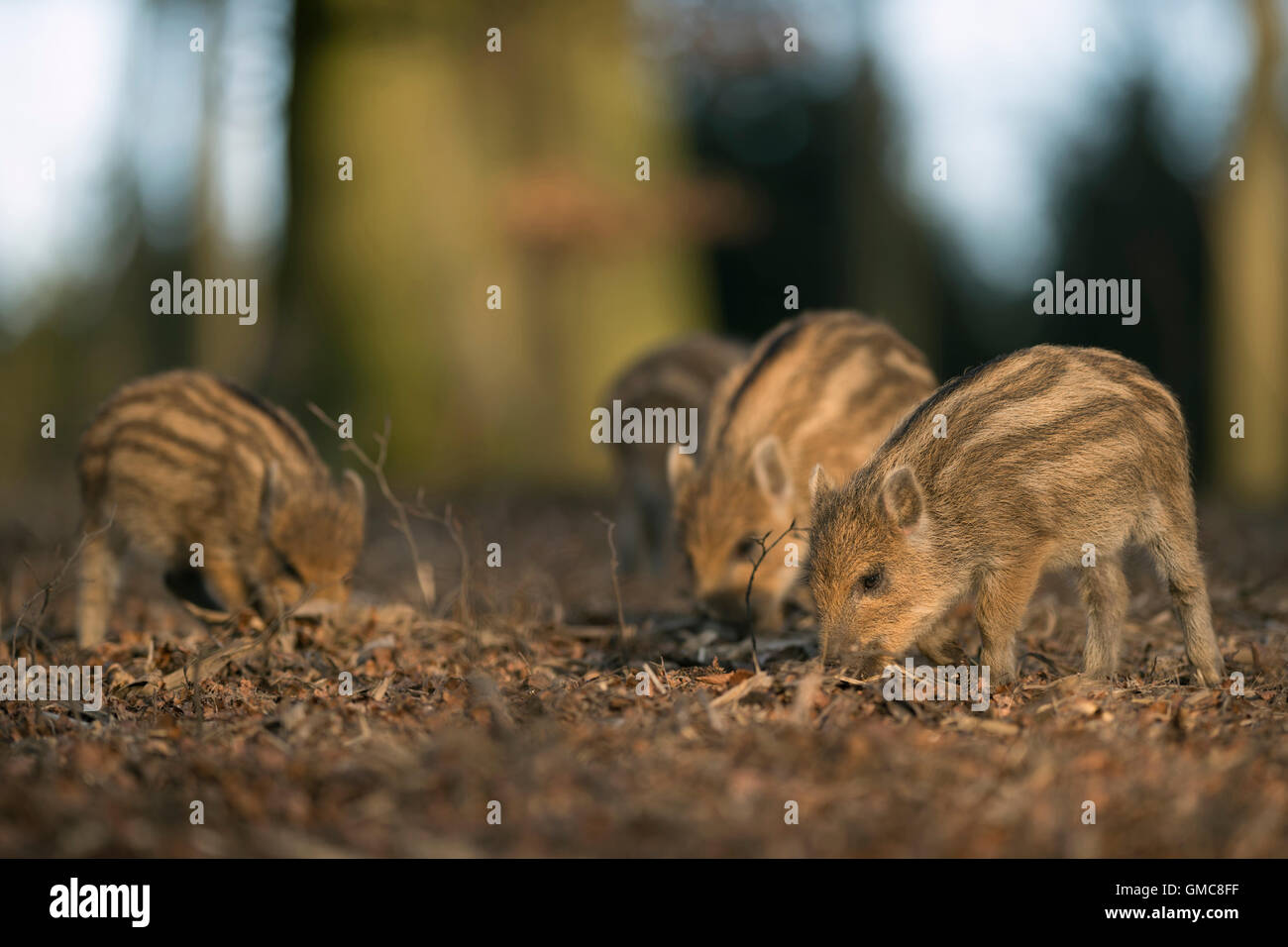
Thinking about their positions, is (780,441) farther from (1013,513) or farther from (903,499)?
(1013,513)

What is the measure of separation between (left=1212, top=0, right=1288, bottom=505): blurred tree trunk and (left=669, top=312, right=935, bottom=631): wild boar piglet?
747cm

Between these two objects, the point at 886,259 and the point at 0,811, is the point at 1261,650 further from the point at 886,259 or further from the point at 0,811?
the point at 886,259

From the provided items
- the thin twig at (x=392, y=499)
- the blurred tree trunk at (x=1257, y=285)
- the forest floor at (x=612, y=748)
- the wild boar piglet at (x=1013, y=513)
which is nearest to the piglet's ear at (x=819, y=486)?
the wild boar piglet at (x=1013, y=513)

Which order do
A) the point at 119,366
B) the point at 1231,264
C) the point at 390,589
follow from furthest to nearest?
the point at 119,366
the point at 1231,264
the point at 390,589

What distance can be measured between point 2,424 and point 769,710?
23.6 metres

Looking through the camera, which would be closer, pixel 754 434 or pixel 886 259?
pixel 754 434

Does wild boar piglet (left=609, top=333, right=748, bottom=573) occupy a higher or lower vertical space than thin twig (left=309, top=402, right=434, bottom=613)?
higher

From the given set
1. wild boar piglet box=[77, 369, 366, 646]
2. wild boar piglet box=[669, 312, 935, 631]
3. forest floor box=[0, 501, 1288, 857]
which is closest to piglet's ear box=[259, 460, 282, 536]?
wild boar piglet box=[77, 369, 366, 646]

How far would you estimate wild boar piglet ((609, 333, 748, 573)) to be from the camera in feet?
28.4

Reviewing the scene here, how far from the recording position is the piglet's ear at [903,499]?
4.88m

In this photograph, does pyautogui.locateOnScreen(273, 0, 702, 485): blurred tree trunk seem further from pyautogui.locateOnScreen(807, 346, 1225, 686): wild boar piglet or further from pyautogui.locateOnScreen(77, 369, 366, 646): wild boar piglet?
pyautogui.locateOnScreen(807, 346, 1225, 686): wild boar piglet

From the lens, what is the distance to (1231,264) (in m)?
13.1

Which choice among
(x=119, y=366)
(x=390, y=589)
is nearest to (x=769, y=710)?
(x=390, y=589)

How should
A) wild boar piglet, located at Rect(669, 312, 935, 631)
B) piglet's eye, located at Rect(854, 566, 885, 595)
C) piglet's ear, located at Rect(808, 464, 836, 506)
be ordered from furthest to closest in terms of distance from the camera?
1. wild boar piglet, located at Rect(669, 312, 935, 631)
2. piglet's ear, located at Rect(808, 464, 836, 506)
3. piglet's eye, located at Rect(854, 566, 885, 595)
